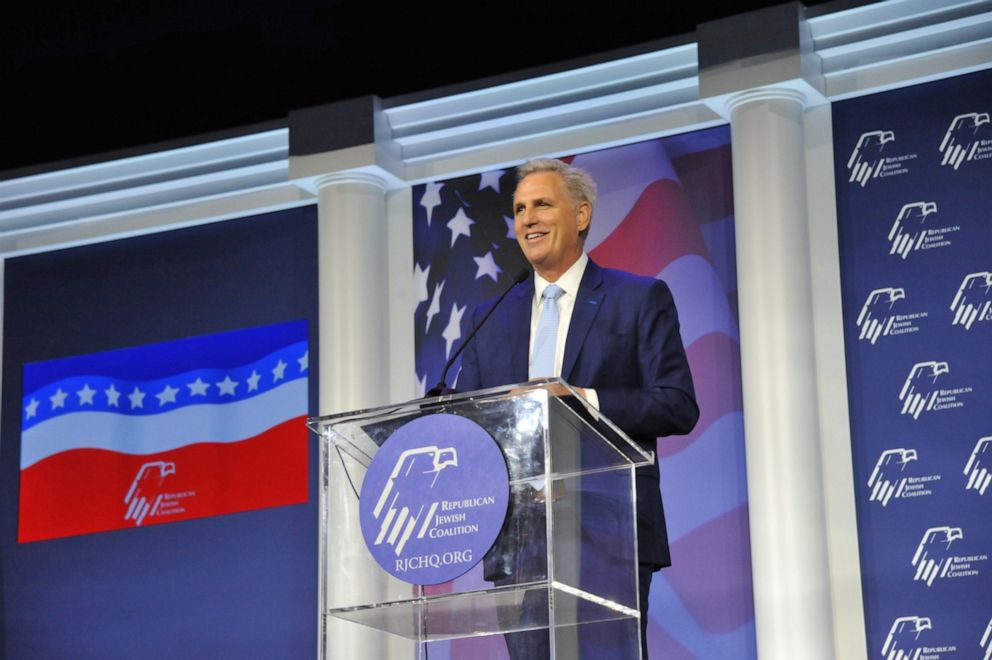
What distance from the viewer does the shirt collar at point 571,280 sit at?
19.9ft

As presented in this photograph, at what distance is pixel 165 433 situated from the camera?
7.11 m

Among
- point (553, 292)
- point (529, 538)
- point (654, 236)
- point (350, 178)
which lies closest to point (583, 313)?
point (553, 292)

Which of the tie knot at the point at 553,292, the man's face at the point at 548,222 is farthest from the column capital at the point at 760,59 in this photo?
the tie knot at the point at 553,292

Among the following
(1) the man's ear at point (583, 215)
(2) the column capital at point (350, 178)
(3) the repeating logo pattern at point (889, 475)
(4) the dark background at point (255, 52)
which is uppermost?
(4) the dark background at point (255, 52)

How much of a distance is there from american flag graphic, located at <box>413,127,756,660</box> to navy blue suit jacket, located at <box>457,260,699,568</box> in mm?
118

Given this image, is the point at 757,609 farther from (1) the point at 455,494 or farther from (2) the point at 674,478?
(1) the point at 455,494

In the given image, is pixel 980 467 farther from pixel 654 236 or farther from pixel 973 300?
pixel 654 236

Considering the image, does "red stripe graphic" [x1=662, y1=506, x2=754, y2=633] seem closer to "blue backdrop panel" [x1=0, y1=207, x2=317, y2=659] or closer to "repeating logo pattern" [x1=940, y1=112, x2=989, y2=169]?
"repeating logo pattern" [x1=940, y1=112, x2=989, y2=169]

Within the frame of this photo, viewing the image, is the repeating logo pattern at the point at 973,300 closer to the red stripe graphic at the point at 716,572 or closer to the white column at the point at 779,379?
the white column at the point at 779,379

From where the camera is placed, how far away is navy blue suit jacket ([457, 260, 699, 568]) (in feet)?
19.1

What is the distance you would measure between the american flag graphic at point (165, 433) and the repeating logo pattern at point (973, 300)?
9.32 ft

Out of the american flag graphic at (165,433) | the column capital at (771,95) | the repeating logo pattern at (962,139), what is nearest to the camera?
the repeating logo pattern at (962,139)

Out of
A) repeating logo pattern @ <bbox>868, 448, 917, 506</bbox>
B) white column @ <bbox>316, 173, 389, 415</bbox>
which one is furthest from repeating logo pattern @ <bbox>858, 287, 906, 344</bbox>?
white column @ <bbox>316, 173, 389, 415</bbox>

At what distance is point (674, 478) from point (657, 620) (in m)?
0.56
